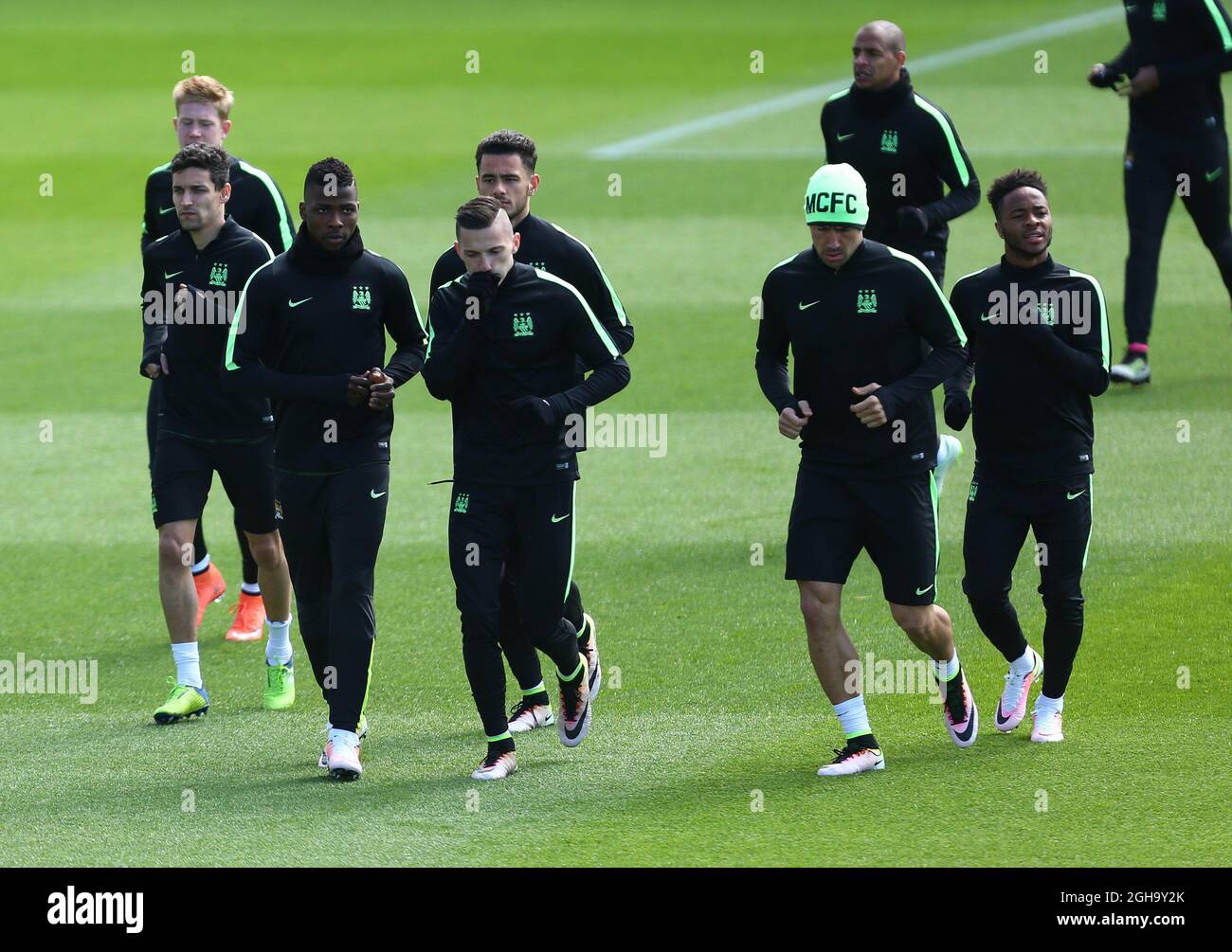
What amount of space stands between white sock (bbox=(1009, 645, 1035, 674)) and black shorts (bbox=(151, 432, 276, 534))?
324cm

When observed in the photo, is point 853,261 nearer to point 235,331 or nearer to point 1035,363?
point 1035,363

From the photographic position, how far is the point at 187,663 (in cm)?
816

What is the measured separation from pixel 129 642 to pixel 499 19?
924 inches

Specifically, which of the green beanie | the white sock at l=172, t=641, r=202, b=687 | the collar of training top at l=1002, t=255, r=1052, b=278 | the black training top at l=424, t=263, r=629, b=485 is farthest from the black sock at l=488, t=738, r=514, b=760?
the collar of training top at l=1002, t=255, r=1052, b=278

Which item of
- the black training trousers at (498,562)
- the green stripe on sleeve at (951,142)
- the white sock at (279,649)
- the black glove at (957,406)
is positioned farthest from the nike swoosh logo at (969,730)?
the green stripe on sleeve at (951,142)

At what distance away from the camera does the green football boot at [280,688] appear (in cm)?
823

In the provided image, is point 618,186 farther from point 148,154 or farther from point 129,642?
point 129,642

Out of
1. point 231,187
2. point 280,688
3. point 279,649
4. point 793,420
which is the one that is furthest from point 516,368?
point 231,187

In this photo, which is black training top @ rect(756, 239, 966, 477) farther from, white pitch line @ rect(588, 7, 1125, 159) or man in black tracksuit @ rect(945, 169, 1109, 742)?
white pitch line @ rect(588, 7, 1125, 159)

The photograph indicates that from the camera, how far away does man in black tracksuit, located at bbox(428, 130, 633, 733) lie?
7.58 meters

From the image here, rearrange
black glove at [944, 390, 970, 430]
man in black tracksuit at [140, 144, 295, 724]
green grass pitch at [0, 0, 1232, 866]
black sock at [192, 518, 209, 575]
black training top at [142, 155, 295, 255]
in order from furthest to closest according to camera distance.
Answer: black sock at [192, 518, 209, 575]
black training top at [142, 155, 295, 255]
man in black tracksuit at [140, 144, 295, 724]
black glove at [944, 390, 970, 430]
green grass pitch at [0, 0, 1232, 866]

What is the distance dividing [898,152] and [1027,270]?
9.29 feet

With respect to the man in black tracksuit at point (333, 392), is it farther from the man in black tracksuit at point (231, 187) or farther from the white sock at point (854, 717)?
the white sock at point (854, 717)

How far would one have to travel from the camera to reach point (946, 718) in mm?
7332
